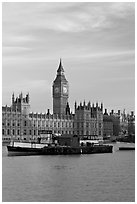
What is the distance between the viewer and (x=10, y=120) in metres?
56.3

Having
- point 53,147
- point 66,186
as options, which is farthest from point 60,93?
point 66,186

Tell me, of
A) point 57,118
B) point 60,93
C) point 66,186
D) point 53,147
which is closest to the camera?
point 66,186

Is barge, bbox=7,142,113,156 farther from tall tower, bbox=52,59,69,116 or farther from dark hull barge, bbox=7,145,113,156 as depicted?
tall tower, bbox=52,59,69,116

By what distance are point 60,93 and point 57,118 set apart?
23.9 feet

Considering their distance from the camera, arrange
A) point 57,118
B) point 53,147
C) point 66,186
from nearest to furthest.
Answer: point 66,186 → point 53,147 → point 57,118

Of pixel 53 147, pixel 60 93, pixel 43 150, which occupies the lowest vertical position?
pixel 43 150

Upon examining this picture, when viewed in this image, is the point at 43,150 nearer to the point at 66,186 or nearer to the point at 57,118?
the point at 66,186

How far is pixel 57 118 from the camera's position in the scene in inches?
2515

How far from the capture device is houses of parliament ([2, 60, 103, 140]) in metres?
56.6

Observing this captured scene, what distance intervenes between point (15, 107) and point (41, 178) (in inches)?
1709

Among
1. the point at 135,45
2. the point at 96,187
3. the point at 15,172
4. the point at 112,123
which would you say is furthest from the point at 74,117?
the point at 135,45

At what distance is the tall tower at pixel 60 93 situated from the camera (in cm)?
6994

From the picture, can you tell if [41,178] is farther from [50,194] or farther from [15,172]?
[50,194]

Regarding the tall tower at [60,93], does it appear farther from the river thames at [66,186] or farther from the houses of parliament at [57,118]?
the river thames at [66,186]
